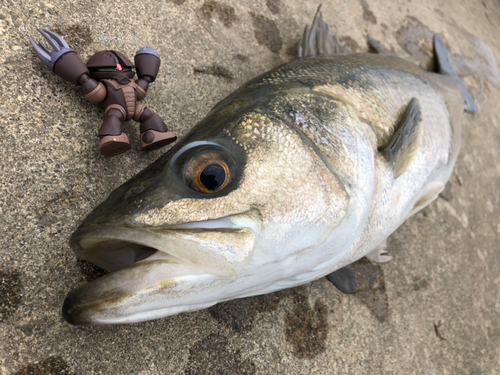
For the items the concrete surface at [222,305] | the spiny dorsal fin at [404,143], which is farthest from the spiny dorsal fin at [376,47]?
the spiny dorsal fin at [404,143]

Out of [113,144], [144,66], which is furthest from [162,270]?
[144,66]

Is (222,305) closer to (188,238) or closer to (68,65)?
(188,238)

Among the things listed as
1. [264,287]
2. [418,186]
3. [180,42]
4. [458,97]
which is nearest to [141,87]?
[180,42]

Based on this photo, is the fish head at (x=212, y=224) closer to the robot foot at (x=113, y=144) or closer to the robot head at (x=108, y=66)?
the robot foot at (x=113, y=144)

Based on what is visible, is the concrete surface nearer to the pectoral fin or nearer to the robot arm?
the pectoral fin

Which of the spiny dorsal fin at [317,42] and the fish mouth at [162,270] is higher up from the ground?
the spiny dorsal fin at [317,42]
